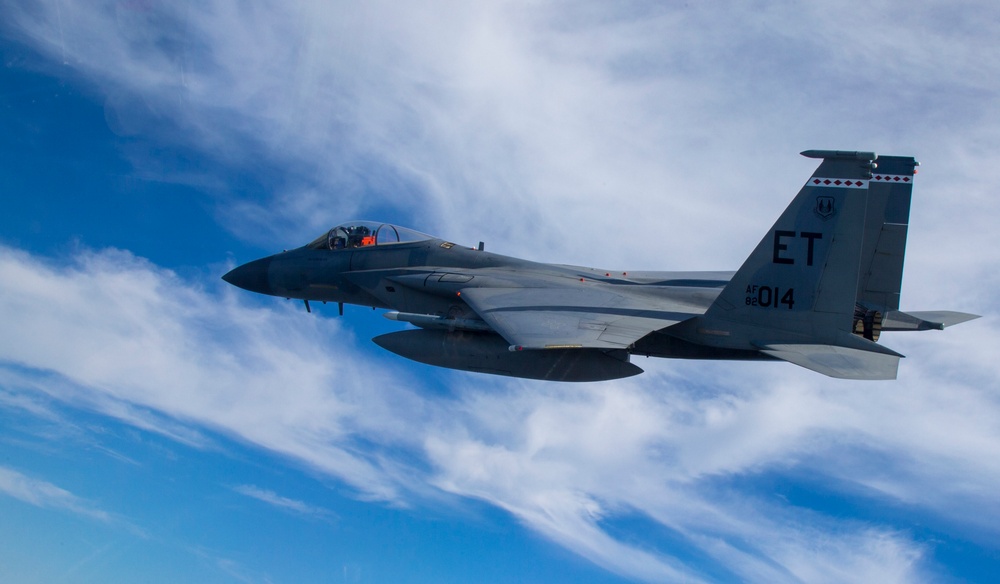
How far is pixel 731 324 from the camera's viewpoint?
570 inches

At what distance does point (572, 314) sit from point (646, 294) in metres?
2.46

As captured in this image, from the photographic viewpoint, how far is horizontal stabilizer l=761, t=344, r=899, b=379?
41.7ft

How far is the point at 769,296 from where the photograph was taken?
1417 cm

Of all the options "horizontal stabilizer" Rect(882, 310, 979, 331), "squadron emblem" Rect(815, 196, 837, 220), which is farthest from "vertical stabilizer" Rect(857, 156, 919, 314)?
"squadron emblem" Rect(815, 196, 837, 220)

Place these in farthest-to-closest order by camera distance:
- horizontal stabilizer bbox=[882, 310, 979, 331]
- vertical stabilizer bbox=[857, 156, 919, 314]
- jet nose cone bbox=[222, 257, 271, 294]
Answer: jet nose cone bbox=[222, 257, 271, 294], horizontal stabilizer bbox=[882, 310, 979, 331], vertical stabilizer bbox=[857, 156, 919, 314]

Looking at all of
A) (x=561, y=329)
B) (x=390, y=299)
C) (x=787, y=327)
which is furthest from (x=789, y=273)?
(x=390, y=299)

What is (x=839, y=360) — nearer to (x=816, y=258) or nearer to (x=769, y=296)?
(x=769, y=296)

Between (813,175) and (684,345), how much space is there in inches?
147

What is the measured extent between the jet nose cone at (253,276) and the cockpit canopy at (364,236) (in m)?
1.19

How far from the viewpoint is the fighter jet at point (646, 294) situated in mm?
13734

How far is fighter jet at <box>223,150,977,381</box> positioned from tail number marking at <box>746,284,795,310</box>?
17 mm

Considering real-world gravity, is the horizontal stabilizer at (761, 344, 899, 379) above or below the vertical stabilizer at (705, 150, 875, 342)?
below

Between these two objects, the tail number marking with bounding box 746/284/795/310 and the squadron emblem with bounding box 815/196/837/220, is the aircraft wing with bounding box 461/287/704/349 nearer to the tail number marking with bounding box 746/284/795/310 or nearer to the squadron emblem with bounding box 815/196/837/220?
the tail number marking with bounding box 746/284/795/310

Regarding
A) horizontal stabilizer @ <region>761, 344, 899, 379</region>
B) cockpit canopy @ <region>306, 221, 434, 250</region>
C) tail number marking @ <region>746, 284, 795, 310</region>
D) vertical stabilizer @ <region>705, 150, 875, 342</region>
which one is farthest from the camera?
cockpit canopy @ <region>306, 221, 434, 250</region>
